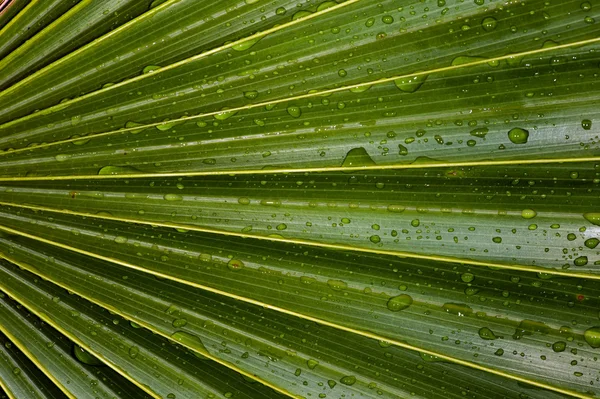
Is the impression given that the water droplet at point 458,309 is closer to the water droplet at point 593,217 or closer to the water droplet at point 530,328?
the water droplet at point 530,328

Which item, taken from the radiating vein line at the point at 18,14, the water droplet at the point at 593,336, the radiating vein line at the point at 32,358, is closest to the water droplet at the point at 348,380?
the water droplet at the point at 593,336

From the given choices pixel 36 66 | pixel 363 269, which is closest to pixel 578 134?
pixel 363 269

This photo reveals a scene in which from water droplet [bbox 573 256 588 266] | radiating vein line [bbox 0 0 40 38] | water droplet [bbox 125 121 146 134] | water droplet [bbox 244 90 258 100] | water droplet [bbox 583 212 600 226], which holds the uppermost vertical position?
radiating vein line [bbox 0 0 40 38]

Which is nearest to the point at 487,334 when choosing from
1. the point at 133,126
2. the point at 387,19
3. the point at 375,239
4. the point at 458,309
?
the point at 458,309

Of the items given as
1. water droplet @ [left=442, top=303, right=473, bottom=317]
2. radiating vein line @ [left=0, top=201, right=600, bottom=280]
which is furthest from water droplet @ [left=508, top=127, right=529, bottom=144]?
water droplet @ [left=442, top=303, right=473, bottom=317]

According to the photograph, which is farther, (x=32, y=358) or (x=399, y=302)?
(x=32, y=358)

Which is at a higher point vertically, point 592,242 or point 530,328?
point 592,242

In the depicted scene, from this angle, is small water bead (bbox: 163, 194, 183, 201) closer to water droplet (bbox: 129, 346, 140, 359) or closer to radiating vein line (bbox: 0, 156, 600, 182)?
radiating vein line (bbox: 0, 156, 600, 182)

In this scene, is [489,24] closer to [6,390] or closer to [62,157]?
[62,157]
